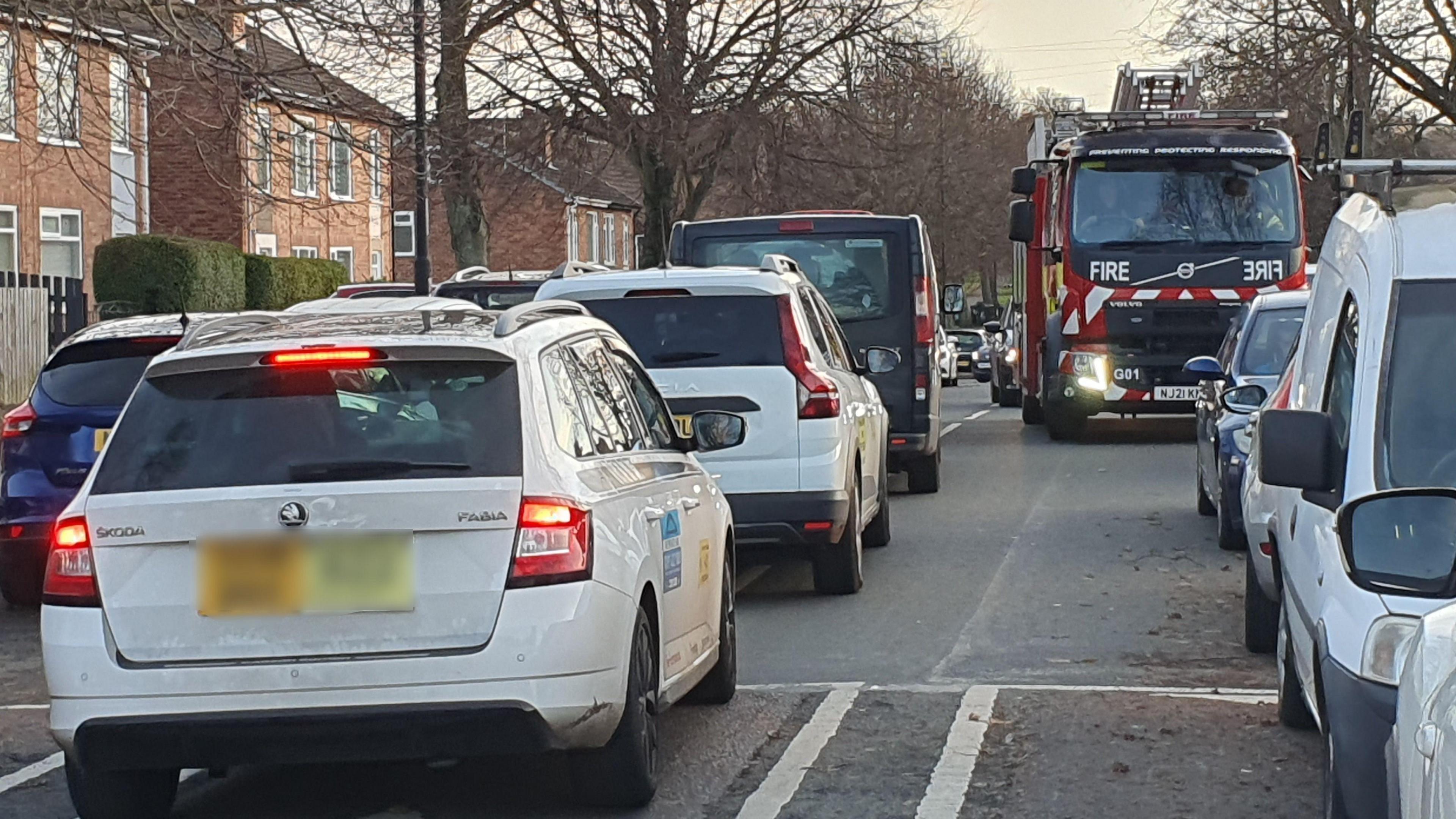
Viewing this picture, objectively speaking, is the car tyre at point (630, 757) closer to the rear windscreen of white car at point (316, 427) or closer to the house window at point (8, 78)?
the rear windscreen of white car at point (316, 427)

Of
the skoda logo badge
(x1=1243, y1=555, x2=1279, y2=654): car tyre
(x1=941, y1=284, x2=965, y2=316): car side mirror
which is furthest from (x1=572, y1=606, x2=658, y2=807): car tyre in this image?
(x1=941, y1=284, x2=965, y2=316): car side mirror

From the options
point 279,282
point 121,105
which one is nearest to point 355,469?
point 121,105

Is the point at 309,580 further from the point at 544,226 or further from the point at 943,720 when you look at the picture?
the point at 544,226

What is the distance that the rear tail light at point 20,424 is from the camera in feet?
36.9

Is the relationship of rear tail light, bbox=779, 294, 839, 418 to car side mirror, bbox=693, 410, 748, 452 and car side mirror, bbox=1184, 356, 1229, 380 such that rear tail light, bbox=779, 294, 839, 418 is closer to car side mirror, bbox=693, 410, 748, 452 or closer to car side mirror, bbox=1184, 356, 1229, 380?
car side mirror, bbox=693, 410, 748, 452

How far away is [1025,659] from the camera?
9.34 metres

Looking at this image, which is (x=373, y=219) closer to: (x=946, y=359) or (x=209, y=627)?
(x=946, y=359)

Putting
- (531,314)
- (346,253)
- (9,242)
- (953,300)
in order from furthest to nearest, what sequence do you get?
(346,253) → (9,242) → (953,300) → (531,314)

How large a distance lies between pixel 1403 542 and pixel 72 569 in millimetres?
3604

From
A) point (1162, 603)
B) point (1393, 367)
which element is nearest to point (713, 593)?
point (1393, 367)

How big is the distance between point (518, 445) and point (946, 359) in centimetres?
4100

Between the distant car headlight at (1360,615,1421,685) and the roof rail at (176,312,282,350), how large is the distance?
354cm

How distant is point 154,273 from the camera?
36.6 m

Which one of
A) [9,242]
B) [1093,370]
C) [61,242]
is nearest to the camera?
[1093,370]
